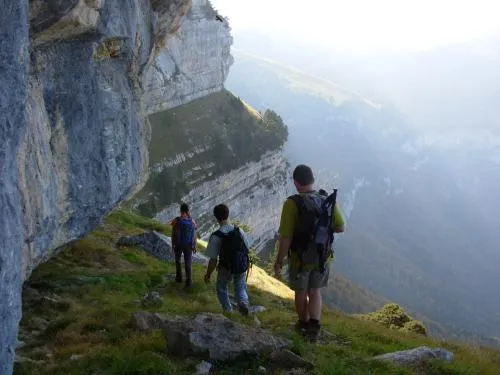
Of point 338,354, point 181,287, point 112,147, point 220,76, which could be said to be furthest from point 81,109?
point 220,76

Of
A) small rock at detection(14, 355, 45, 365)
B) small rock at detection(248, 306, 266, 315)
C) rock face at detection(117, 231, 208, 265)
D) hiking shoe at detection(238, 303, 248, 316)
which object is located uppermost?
hiking shoe at detection(238, 303, 248, 316)

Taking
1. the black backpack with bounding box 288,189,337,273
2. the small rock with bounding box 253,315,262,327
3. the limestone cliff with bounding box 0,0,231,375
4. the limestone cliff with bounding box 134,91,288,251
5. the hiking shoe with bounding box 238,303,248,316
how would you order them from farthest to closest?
1. the limestone cliff with bounding box 134,91,288,251
2. the hiking shoe with bounding box 238,303,248,316
3. the small rock with bounding box 253,315,262,327
4. the black backpack with bounding box 288,189,337,273
5. the limestone cliff with bounding box 0,0,231,375

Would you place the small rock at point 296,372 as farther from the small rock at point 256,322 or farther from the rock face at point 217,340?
the small rock at point 256,322

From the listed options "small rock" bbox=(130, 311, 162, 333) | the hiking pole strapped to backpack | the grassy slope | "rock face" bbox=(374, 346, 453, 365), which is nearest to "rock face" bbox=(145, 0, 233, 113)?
the grassy slope

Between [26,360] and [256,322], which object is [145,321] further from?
[256,322]

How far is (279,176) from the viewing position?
121 m

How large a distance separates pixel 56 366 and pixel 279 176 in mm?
112238

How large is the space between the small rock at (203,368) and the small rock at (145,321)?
1784 millimetres

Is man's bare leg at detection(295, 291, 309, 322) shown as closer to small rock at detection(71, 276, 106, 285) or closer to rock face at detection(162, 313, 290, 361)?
rock face at detection(162, 313, 290, 361)

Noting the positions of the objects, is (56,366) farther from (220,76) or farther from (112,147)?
(220,76)

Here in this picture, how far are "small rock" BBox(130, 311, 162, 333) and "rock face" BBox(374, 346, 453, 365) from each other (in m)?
4.39

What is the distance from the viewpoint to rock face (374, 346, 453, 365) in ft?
32.3

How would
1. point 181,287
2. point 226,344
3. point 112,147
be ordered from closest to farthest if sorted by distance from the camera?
point 226,344 < point 112,147 < point 181,287

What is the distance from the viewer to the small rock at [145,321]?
1013cm
